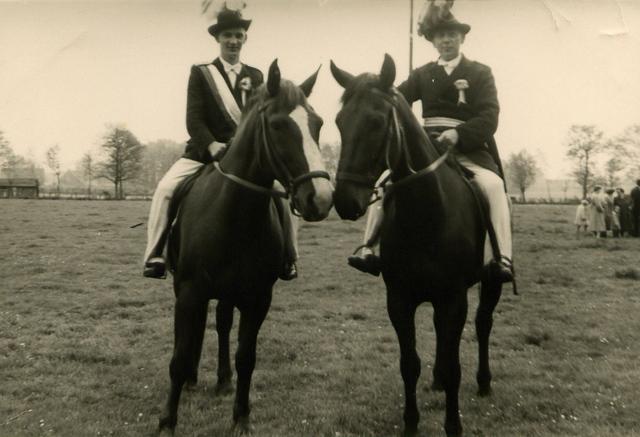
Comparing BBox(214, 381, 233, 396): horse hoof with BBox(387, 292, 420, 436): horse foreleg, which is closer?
BBox(387, 292, 420, 436): horse foreleg

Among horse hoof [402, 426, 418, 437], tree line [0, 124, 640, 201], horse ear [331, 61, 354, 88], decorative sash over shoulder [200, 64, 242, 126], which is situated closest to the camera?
horse ear [331, 61, 354, 88]

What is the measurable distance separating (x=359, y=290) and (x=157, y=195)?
7.42 meters

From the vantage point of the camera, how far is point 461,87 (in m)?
5.77

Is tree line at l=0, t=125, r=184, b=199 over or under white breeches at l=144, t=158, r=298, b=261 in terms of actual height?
over

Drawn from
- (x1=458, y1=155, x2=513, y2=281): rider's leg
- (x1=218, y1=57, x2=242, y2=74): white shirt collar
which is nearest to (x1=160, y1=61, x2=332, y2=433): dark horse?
(x1=218, y1=57, x2=242, y2=74): white shirt collar

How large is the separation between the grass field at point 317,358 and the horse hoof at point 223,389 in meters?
0.16

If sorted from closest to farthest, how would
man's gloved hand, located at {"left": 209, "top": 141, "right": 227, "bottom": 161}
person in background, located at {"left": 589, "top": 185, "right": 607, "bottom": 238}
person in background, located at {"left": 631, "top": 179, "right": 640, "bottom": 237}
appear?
man's gloved hand, located at {"left": 209, "top": 141, "right": 227, "bottom": 161} < person in background, located at {"left": 631, "top": 179, "right": 640, "bottom": 237} < person in background, located at {"left": 589, "top": 185, "right": 607, "bottom": 238}

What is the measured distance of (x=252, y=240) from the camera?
4.99 metres

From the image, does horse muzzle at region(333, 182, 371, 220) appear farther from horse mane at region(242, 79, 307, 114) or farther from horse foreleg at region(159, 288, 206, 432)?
horse foreleg at region(159, 288, 206, 432)

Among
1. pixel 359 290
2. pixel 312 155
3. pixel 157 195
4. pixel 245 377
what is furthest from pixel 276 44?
pixel 359 290

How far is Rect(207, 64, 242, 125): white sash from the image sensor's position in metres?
5.72

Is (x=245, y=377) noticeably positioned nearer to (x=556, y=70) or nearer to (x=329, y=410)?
(x=329, y=410)

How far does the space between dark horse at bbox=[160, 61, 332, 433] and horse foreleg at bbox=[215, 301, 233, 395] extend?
1052mm

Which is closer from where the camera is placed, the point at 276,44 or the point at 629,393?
the point at 629,393
